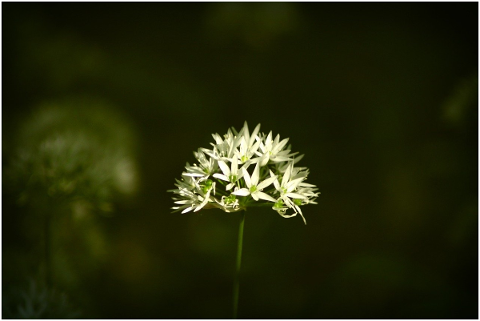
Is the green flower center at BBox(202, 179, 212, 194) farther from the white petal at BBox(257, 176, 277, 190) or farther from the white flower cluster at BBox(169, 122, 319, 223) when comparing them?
the white petal at BBox(257, 176, 277, 190)

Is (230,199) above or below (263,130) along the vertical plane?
below

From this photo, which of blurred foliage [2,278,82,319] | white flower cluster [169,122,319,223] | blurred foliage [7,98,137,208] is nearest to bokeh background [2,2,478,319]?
blurred foliage [7,98,137,208]

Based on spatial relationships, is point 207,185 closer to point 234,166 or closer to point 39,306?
point 234,166

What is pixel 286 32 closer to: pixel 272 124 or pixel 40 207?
pixel 272 124

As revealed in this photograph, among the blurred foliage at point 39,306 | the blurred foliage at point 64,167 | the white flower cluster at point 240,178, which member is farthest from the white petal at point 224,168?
the blurred foliage at point 64,167

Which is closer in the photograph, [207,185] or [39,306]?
[207,185]

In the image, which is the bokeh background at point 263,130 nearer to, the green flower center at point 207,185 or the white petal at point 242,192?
the green flower center at point 207,185

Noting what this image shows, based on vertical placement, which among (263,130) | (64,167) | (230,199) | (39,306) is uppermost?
(263,130)

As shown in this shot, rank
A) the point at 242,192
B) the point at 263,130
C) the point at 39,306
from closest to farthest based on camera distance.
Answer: the point at 242,192
the point at 39,306
the point at 263,130

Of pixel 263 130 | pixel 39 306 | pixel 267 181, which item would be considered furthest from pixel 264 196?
pixel 263 130
